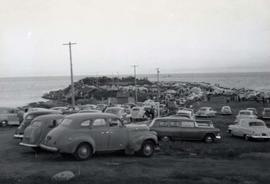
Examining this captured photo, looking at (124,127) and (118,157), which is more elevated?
(124,127)


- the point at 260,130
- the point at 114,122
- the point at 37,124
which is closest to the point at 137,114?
the point at 260,130

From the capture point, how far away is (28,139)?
54.7ft

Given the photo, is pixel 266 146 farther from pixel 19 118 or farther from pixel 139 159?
pixel 19 118

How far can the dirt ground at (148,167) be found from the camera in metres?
11.9

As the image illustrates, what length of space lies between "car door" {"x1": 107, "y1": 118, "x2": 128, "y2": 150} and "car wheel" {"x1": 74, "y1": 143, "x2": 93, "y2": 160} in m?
0.88

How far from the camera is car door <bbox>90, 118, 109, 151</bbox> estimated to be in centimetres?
1524

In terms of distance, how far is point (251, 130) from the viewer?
24.3 meters

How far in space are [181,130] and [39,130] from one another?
28.2 feet

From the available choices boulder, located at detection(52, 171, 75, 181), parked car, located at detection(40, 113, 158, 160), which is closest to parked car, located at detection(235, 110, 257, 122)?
parked car, located at detection(40, 113, 158, 160)

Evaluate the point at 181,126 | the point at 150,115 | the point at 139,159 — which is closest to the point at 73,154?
the point at 139,159

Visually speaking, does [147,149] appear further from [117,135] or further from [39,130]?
[39,130]

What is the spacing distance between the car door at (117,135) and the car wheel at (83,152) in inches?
34.7

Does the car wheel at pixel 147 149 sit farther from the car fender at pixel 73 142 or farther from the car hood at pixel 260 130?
the car hood at pixel 260 130

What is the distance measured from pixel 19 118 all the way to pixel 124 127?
57.1 feet
